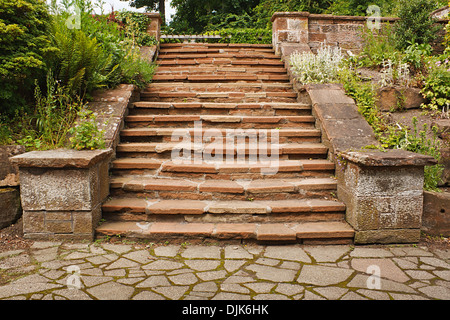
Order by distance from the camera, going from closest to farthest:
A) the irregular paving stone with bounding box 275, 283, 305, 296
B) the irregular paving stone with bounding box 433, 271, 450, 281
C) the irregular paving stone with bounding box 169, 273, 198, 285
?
the irregular paving stone with bounding box 275, 283, 305, 296 → the irregular paving stone with bounding box 169, 273, 198, 285 → the irregular paving stone with bounding box 433, 271, 450, 281

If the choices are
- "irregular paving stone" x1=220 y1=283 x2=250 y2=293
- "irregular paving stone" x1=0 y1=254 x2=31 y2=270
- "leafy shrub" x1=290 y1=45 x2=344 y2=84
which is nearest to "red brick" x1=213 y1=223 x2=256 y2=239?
"irregular paving stone" x1=220 y1=283 x2=250 y2=293

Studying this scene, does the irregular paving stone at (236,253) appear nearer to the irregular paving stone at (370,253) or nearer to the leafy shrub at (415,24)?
the irregular paving stone at (370,253)

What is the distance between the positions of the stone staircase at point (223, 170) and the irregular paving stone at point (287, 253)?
3.9 inches

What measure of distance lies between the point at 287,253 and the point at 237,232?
21.0 inches

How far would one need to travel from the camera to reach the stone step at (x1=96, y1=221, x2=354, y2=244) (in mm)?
3279

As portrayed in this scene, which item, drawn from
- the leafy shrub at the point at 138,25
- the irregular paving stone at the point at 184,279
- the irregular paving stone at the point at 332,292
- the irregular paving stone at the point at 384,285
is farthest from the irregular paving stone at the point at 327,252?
the leafy shrub at the point at 138,25

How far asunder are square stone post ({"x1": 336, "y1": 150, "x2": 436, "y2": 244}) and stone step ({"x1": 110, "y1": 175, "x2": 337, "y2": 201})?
0.59m

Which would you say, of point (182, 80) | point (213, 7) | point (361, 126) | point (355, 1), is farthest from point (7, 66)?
point (213, 7)

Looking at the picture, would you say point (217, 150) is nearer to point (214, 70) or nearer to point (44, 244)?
point (44, 244)

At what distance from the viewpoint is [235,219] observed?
3566mm

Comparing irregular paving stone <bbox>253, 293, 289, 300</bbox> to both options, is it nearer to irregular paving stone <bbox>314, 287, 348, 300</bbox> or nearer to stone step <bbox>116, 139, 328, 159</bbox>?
irregular paving stone <bbox>314, 287, 348, 300</bbox>

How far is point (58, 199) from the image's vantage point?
10.6 feet

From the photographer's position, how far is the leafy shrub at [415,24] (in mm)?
6844

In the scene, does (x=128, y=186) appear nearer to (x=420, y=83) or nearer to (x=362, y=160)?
(x=362, y=160)
